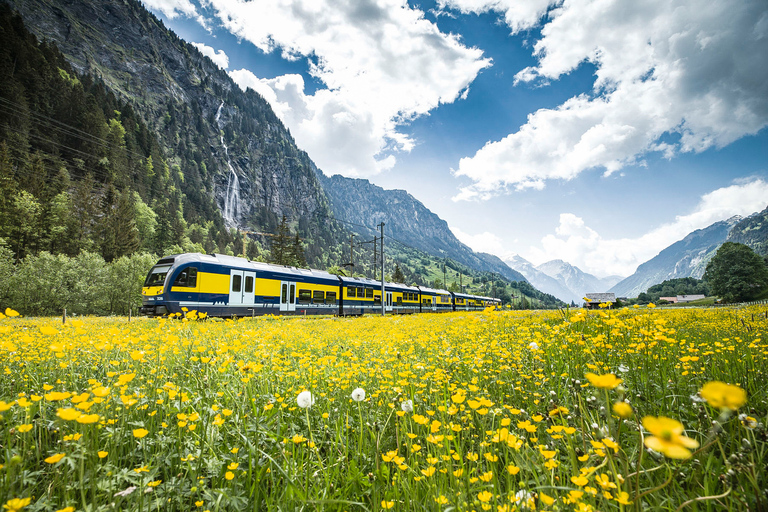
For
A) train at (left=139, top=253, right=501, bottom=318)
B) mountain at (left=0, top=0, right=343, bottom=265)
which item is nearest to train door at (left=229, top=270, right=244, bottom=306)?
train at (left=139, top=253, right=501, bottom=318)

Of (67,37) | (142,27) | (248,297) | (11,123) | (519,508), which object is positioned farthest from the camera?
(142,27)

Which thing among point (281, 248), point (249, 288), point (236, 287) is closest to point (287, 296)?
point (249, 288)

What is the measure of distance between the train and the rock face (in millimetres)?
85070

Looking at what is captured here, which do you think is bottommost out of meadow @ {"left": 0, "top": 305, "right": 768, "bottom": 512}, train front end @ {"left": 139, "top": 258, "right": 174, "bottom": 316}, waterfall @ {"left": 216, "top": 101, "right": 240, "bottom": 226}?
meadow @ {"left": 0, "top": 305, "right": 768, "bottom": 512}

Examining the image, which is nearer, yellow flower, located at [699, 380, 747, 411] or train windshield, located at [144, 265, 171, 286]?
yellow flower, located at [699, 380, 747, 411]

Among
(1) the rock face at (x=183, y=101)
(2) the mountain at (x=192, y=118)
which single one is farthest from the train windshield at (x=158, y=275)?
(1) the rock face at (x=183, y=101)

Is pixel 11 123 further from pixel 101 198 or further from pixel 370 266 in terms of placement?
pixel 370 266

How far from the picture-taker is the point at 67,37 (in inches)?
Answer: 4026

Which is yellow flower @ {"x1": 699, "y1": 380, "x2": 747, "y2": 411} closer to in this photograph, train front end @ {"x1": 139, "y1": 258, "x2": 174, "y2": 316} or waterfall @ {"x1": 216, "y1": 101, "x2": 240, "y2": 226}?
train front end @ {"x1": 139, "y1": 258, "x2": 174, "y2": 316}

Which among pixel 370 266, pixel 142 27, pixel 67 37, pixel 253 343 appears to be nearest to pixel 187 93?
pixel 142 27

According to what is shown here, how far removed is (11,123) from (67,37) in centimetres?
9460

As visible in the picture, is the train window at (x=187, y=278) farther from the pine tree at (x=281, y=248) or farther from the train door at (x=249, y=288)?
the pine tree at (x=281, y=248)

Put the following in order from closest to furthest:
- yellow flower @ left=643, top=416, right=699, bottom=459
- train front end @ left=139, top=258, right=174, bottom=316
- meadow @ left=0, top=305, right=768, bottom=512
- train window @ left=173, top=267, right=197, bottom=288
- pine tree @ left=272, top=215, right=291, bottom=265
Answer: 1. yellow flower @ left=643, top=416, right=699, bottom=459
2. meadow @ left=0, top=305, right=768, bottom=512
3. train front end @ left=139, top=258, right=174, bottom=316
4. train window @ left=173, top=267, right=197, bottom=288
5. pine tree @ left=272, top=215, right=291, bottom=265

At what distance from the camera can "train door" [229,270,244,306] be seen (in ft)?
54.0
